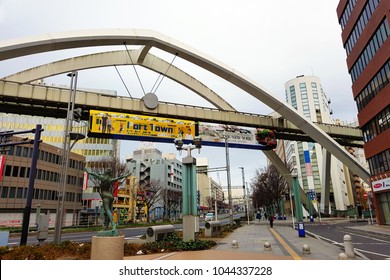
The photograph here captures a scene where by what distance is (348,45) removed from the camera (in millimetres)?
35531

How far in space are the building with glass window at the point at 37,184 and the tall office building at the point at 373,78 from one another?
41.0 meters

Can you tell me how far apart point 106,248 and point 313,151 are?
79.5 m

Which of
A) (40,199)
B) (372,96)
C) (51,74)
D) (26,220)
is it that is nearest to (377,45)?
(372,96)

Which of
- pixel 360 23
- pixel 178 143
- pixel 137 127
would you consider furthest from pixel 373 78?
pixel 137 127

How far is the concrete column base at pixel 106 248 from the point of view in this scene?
30.0ft

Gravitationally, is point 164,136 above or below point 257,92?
below

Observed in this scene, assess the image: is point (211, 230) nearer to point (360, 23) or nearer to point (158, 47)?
point (158, 47)

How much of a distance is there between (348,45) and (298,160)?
50932 mm

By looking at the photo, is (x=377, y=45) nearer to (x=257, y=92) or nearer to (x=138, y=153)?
(x=257, y=92)

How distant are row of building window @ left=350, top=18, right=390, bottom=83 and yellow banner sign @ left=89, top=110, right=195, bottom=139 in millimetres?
19805

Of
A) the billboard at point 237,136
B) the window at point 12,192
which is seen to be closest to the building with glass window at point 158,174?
the window at point 12,192

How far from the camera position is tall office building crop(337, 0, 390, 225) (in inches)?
1070

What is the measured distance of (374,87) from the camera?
29656mm

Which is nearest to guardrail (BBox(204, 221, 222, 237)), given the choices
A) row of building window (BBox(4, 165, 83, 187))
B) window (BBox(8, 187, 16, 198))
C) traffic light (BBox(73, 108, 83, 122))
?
traffic light (BBox(73, 108, 83, 122))
